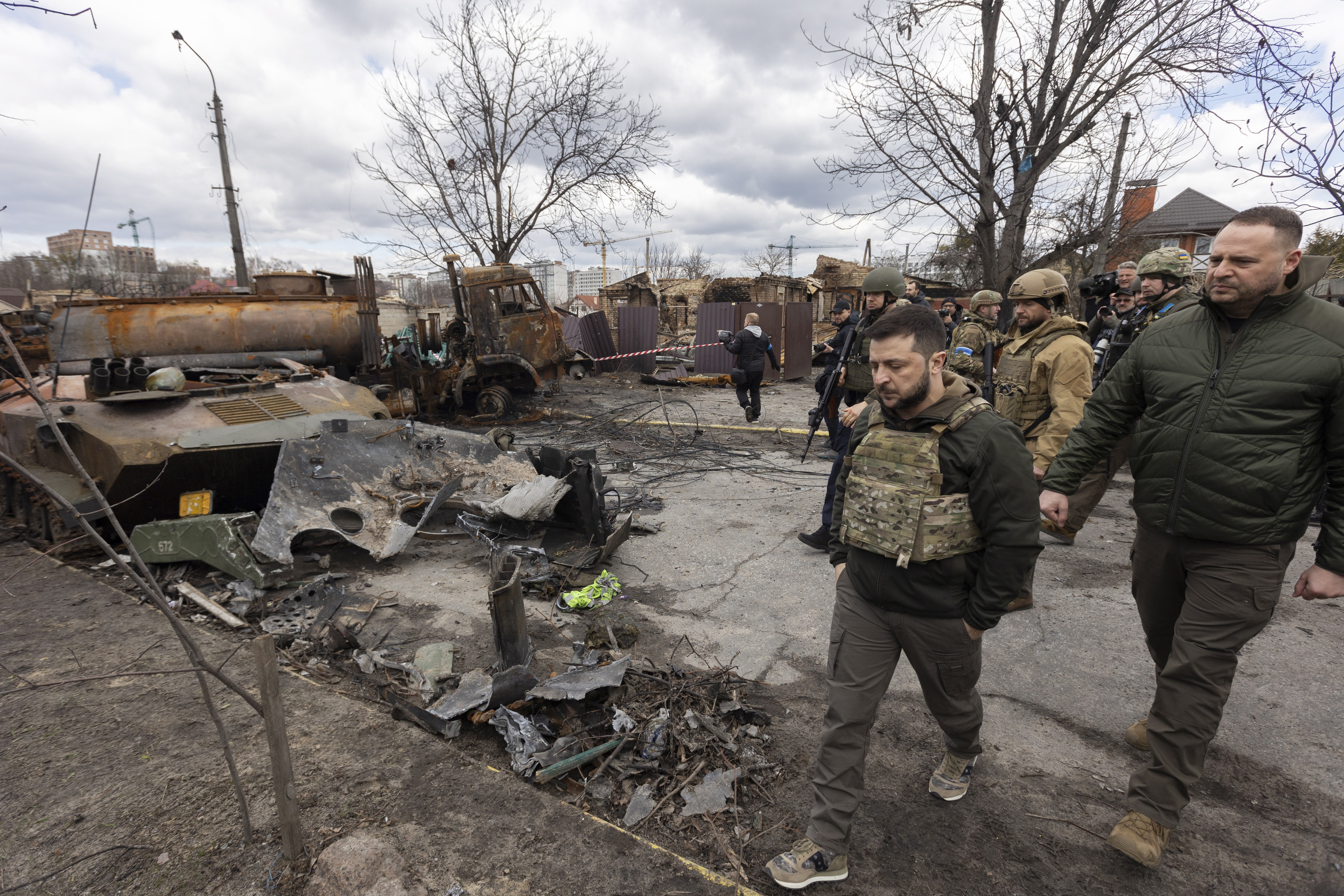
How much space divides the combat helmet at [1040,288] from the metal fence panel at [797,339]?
12010 mm

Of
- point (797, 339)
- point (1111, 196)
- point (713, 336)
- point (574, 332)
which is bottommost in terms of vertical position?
point (797, 339)

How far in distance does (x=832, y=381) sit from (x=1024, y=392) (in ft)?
6.32

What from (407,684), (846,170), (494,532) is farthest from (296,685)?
(846,170)

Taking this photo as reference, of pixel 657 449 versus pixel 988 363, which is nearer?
pixel 988 363

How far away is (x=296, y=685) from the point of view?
3.09 metres

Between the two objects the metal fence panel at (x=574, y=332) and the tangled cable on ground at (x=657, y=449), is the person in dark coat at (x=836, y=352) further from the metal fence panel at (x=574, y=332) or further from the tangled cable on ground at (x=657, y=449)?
the metal fence panel at (x=574, y=332)

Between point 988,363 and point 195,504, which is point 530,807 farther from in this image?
point 988,363

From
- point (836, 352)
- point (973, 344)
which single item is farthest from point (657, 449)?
point (973, 344)

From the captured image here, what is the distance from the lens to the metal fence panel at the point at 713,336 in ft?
52.6

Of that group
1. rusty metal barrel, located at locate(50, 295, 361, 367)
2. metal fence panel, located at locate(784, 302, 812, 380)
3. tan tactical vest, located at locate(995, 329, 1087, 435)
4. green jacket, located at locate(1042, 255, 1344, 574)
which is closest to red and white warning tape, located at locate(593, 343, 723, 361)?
metal fence panel, located at locate(784, 302, 812, 380)

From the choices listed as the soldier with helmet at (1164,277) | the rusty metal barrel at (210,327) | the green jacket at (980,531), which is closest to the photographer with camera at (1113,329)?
the soldier with helmet at (1164,277)

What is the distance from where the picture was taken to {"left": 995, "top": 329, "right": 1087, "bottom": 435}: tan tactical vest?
12.4ft

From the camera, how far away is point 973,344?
4508mm

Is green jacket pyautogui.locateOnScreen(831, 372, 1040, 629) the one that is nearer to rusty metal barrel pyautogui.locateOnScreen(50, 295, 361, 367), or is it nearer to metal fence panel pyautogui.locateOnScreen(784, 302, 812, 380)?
rusty metal barrel pyautogui.locateOnScreen(50, 295, 361, 367)
